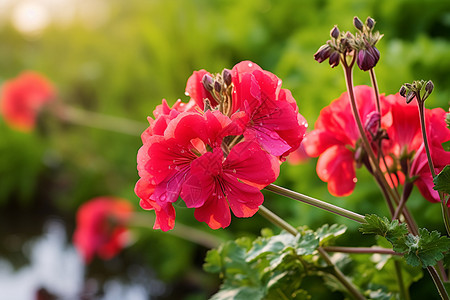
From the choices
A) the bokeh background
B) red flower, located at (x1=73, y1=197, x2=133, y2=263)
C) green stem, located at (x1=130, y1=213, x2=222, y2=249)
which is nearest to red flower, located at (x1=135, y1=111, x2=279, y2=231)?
the bokeh background

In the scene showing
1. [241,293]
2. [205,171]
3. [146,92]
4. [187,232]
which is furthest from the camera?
[146,92]

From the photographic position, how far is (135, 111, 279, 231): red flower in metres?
0.36

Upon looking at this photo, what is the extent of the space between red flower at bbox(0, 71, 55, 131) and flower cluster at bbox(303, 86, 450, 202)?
1.39 metres

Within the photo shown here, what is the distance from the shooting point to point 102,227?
1.47m

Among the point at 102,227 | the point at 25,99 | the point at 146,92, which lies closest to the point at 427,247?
the point at 102,227

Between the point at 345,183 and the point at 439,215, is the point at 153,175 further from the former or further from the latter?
the point at 439,215

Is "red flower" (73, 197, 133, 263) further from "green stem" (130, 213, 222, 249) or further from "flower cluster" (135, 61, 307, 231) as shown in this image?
"flower cluster" (135, 61, 307, 231)

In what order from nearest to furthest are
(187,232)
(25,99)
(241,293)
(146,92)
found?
(241,293) → (187,232) → (25,99) → (146,92)

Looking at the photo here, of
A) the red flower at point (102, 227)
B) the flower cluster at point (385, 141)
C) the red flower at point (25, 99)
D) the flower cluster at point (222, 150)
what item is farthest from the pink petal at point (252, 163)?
the red flower at point (25, 99)

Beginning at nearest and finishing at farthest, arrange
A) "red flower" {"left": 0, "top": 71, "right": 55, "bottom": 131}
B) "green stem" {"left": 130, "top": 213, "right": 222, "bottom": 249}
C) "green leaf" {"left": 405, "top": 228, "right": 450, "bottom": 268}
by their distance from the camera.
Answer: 1. "green leaf" {"left": 405, "top": 228, "right": 450, "bottom": 268}
2. "green stem" {"left": 130, "top": 213, "right": 222, "bottom": 249}
3. "red flower" {"left": 0, "top": 71, "right": 55, "bottom": 131}

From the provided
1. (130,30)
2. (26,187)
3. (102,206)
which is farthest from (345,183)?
(26,187)

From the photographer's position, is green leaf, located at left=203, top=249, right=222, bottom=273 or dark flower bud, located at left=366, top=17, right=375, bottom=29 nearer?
dark flower bud, located at left=366, top=17, right=375, bottom=29

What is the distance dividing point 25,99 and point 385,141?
1.49m

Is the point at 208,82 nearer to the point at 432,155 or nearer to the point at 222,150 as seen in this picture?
the point at 222,150
